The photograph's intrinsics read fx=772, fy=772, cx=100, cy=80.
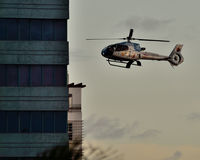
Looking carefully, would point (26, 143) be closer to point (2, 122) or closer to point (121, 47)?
point (2, 122)

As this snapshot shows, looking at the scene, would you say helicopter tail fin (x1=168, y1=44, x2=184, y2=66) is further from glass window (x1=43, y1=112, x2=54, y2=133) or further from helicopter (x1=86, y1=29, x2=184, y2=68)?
glass window (x1=43, y1=112, x2=54, y2=133)

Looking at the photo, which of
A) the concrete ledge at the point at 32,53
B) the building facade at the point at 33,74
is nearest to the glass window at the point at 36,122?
the building facade at the point at 33,74

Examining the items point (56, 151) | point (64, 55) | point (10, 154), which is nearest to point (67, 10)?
point (64, 55)

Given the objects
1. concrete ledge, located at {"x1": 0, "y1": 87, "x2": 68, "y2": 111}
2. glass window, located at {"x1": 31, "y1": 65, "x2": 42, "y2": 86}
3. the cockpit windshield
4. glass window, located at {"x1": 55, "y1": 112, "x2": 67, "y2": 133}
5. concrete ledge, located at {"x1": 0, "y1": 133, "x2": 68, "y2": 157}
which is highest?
the cockpit windshield

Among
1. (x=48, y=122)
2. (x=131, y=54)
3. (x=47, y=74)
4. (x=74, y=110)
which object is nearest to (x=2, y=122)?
(x=48, y=122)

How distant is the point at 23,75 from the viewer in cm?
5728

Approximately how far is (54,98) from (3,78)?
4.05 meters

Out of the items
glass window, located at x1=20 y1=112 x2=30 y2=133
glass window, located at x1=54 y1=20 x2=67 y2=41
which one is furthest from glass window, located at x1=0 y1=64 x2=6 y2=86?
glass window, located at x1=54 y1=20 x2=67 y2=41

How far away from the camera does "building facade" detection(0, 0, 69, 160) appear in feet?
185

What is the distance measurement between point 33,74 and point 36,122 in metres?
3.62

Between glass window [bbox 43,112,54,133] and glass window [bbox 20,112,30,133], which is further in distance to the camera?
glass window [bbox 43,112,54,133]

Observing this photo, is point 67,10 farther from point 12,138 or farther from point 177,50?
point 177,50

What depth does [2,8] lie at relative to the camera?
57.1m

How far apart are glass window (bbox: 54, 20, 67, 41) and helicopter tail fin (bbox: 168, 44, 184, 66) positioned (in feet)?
106
